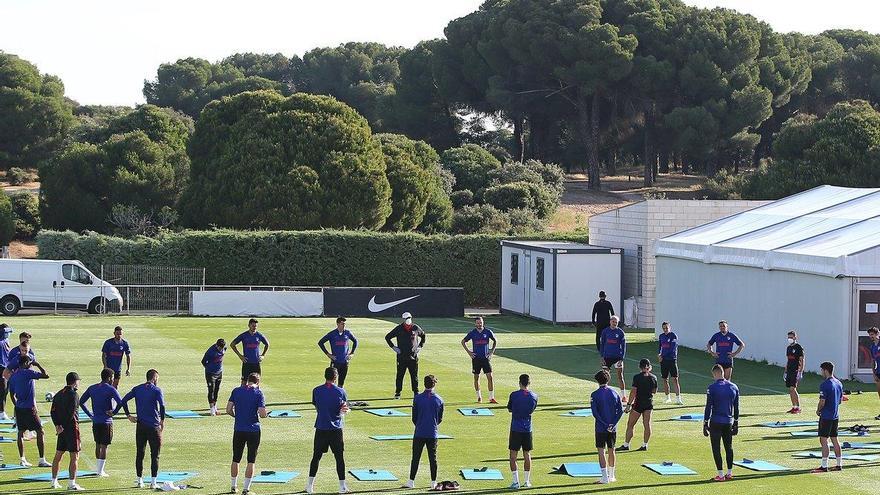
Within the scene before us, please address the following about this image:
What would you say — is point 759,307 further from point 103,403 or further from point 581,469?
point 103,403

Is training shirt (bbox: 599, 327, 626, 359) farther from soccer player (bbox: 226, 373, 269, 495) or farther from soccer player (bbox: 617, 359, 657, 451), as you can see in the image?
soccer player (bbox: 226, 373, 269, 495)

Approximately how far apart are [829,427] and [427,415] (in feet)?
21.7

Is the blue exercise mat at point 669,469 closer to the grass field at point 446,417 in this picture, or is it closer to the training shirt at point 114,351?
the grass field at point 446,417

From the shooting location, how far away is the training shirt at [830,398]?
65.1ft

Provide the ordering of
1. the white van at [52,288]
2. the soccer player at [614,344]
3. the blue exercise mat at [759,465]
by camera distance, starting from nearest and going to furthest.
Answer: the blue exercise mat at [759,465], the soccer player at [614,344], the white van at [52,288]

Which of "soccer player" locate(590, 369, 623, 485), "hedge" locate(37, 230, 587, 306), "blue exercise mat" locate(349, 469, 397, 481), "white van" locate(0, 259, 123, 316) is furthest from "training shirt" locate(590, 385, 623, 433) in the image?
"hedge" locate(37, 230, 587, 306)

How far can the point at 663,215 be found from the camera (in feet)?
156

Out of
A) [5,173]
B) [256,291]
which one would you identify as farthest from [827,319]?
[5,173]

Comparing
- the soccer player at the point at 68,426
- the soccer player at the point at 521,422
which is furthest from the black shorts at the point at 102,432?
the soccer player at the point at 521,422

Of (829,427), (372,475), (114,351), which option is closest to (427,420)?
(372,475)

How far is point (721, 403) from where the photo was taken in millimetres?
18875

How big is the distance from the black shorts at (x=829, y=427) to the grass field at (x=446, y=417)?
0.65m

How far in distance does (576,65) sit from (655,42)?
656 centimetres

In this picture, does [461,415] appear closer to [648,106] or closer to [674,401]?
[674,401]
